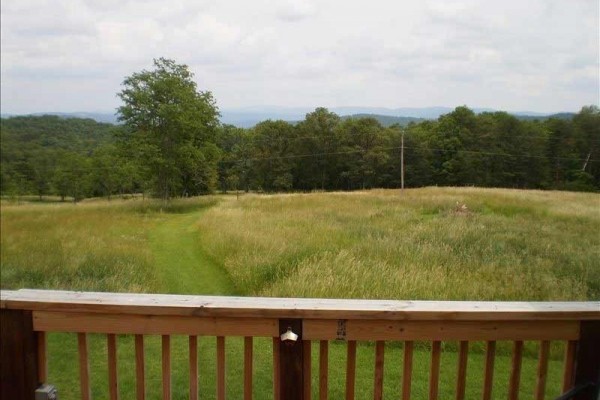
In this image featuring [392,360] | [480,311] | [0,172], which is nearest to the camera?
[480,311]

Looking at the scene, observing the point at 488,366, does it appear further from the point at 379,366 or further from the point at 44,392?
the point at 44,392

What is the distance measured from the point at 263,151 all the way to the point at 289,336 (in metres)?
1.15

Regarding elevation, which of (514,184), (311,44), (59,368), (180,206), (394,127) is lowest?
(59,368)

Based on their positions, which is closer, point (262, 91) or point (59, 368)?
point (59, 368)

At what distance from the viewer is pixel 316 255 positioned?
246 centimetres

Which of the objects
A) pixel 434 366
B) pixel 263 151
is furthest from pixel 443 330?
pixel 263 151

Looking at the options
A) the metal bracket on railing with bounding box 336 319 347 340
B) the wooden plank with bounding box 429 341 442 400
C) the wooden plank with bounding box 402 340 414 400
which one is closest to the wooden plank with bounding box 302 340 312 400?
the metal bracket on railing with bounding box 336 319 347 340

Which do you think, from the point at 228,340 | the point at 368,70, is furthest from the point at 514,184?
the point at 228,340

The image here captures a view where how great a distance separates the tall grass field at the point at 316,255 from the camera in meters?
2.29

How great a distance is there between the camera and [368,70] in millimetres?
2455

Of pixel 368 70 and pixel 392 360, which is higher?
pixel 368 70

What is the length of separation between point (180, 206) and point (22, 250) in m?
0.81

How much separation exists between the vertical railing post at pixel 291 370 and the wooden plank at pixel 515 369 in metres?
0.85

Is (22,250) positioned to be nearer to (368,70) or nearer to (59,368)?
(59,368)
